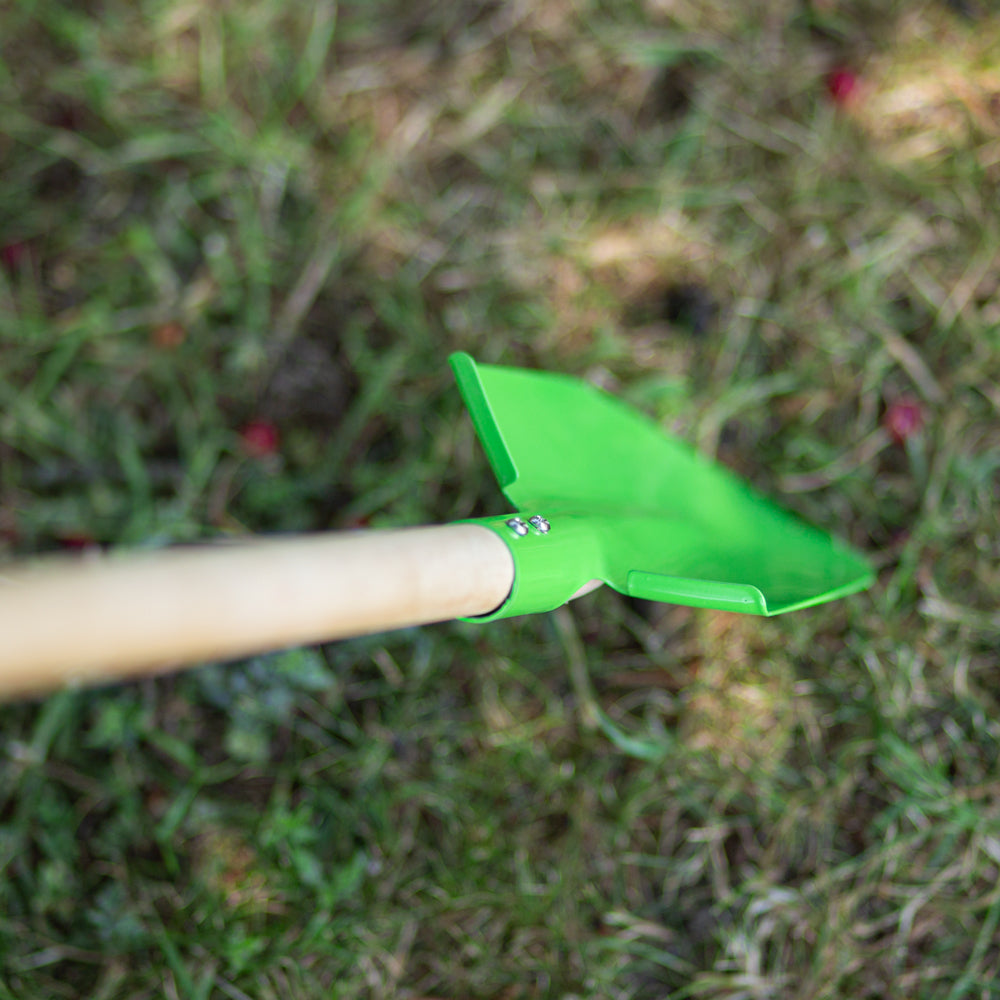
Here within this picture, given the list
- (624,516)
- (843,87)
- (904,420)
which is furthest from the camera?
(843,87)

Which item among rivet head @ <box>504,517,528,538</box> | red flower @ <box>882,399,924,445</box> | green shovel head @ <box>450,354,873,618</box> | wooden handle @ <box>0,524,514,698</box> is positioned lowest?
red flower @ <box>882,399,924,445</box>

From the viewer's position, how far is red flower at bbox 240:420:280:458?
177cm

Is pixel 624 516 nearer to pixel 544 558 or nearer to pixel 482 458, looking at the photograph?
pixel 544 558

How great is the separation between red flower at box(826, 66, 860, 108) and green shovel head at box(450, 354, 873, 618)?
0.89m

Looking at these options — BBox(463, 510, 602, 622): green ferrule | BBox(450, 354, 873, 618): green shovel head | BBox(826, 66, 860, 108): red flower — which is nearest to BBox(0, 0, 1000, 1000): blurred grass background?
BBox(826, 66, 860, 108): red flower

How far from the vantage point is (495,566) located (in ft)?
3.12

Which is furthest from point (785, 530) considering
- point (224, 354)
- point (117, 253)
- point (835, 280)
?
point (117, 253)

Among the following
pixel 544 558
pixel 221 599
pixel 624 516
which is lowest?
pixel 624 516

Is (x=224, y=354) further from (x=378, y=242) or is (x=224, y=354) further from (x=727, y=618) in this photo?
(x=727, y=618)

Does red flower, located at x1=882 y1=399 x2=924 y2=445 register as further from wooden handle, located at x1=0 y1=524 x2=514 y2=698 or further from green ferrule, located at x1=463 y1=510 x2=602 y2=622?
wooden handle, located at x1=0 y1=524 x2=514 y2=698

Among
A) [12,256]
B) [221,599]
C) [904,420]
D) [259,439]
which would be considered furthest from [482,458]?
[12,256]

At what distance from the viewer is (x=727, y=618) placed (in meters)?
1.64

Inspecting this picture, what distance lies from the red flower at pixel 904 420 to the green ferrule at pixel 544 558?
952mm

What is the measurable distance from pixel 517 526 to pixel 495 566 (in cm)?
8
